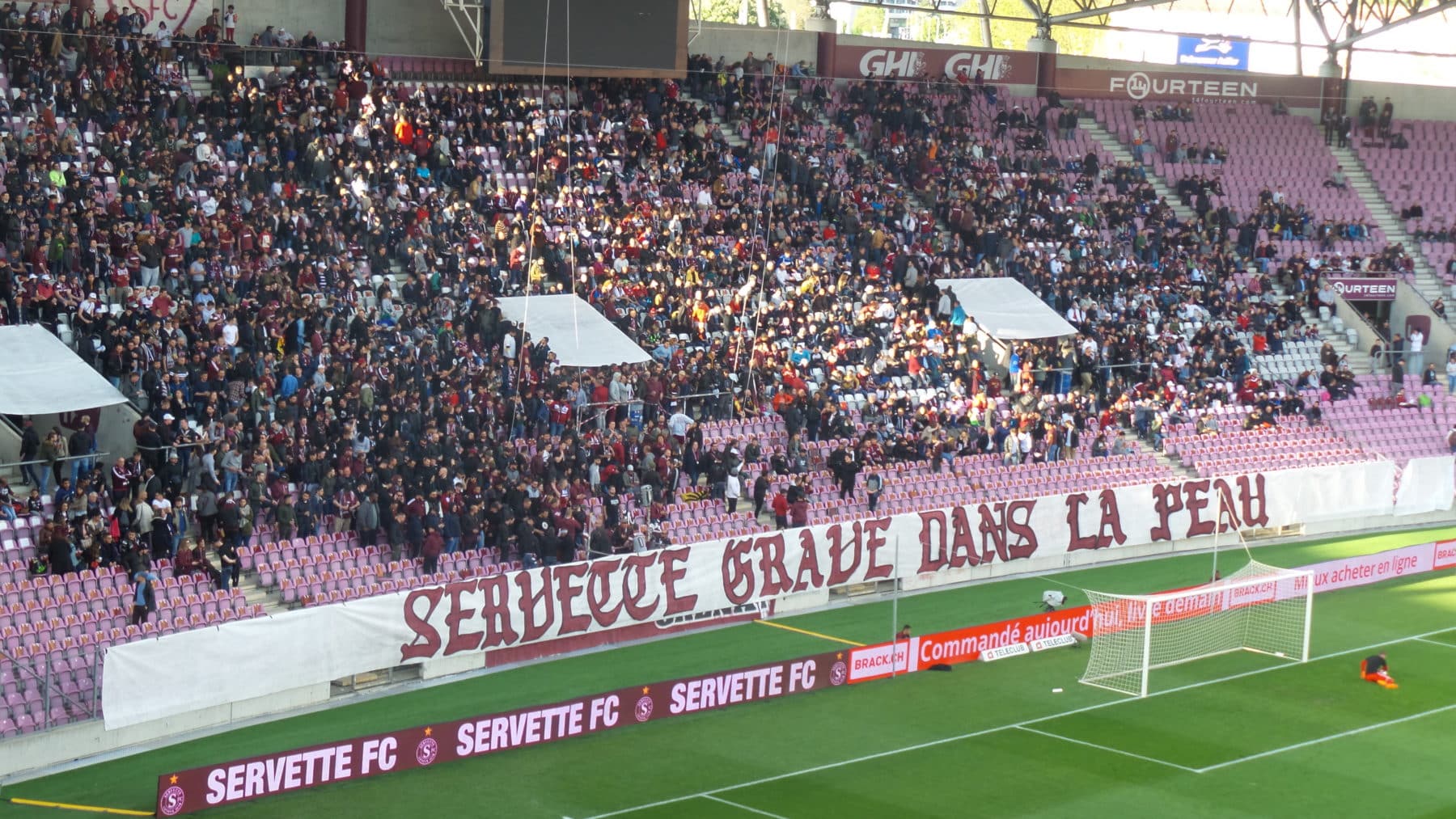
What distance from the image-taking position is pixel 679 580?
98.0ft

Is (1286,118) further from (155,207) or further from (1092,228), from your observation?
(155,207)

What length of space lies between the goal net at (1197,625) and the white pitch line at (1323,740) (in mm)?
2933

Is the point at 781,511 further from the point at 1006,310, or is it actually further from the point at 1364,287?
the point at 1364,287

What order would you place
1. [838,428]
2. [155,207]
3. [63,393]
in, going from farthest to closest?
[838,428] < [155,207] < [63,393]

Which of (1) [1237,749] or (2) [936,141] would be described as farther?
(2) [936,141]

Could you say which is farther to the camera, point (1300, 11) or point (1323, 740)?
point (1300, 11)

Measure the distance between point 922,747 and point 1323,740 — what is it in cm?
610

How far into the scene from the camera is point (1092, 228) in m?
46.7

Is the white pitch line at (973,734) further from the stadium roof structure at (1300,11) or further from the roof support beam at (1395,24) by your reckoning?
the roof support beam at (1395,24)

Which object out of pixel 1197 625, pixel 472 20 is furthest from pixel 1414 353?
pixel 472 20

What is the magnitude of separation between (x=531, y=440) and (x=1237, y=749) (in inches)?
521

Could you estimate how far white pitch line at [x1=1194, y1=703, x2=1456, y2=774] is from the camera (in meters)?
25.1

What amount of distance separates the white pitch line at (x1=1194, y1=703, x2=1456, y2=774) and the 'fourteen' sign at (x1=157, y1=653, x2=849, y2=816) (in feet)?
18.9

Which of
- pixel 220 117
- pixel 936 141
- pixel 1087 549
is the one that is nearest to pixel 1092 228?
pixel 936 141
